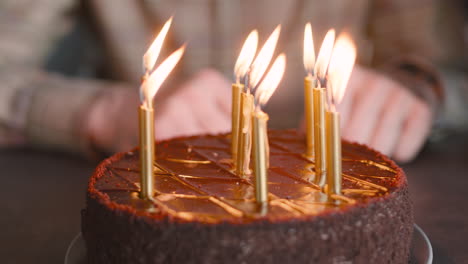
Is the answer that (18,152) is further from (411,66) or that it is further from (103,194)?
(411,66)

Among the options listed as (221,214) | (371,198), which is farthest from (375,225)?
(221,214)

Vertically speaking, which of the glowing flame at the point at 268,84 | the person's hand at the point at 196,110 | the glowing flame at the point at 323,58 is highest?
the glowing flame at the point at 323,58

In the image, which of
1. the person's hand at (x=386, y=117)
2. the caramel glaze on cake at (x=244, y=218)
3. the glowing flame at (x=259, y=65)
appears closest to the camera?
the caramel glaze on cake at (x=244, y=218)

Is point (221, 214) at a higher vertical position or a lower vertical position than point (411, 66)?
lower

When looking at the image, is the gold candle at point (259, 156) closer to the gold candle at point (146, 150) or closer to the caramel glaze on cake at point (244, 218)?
the caramel glaze on cake at point (244, 218)

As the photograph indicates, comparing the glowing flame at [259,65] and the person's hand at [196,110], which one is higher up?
the glowing flame at [259,65]

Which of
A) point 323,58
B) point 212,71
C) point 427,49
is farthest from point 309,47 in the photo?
point 427,49

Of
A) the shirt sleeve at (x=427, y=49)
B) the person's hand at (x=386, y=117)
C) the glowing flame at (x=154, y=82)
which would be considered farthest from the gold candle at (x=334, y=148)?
the shirt sleeve at (x=427, y=49)

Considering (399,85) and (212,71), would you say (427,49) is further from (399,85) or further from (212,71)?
(212,71)
